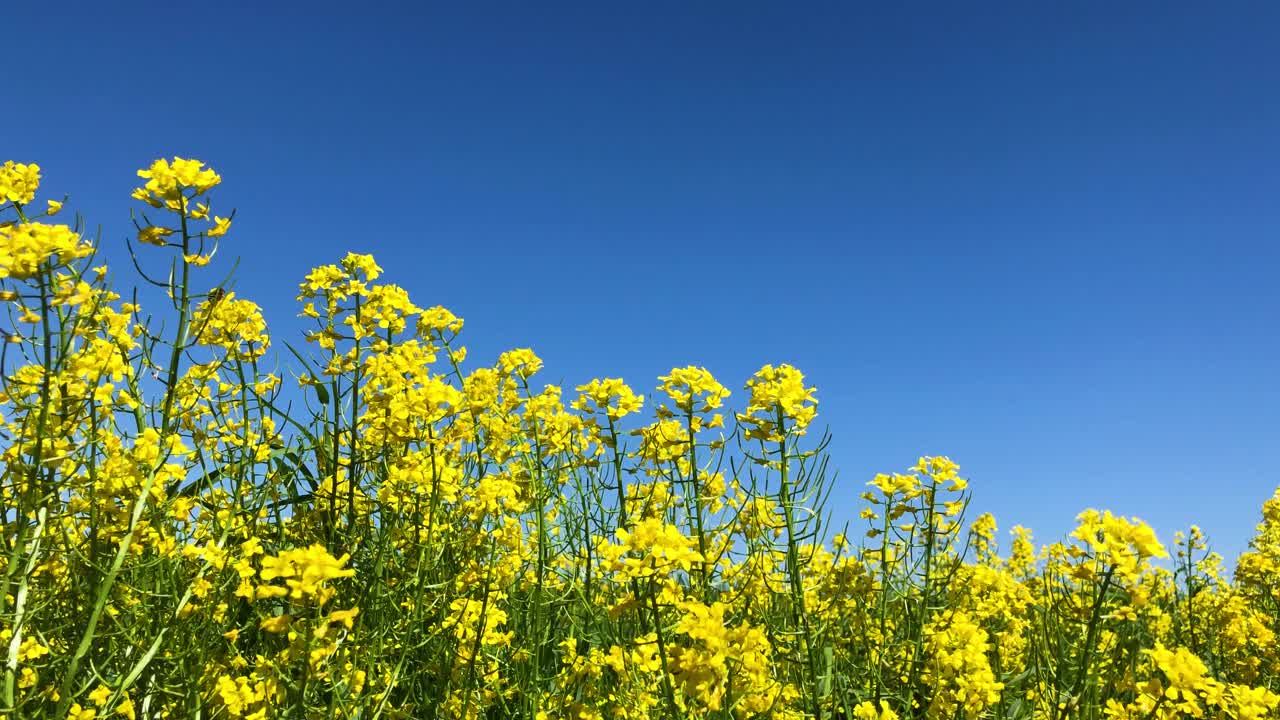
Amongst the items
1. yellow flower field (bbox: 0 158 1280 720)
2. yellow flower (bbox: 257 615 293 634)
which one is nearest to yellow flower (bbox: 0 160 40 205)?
yellow flower field (bbox: 0 158 1280 720)

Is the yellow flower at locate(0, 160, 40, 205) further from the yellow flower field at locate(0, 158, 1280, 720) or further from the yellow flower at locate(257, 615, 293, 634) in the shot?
the yellow flower at locate(257, 615, 293, 634)

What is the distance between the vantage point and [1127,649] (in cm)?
416

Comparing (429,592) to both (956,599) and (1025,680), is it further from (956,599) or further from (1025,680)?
(1025,680)

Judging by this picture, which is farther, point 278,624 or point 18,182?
point 18,182

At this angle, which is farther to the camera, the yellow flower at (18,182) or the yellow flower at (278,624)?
the yellow flower at (18,182)

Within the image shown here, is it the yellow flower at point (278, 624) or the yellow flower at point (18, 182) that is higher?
the yellow flower at point (18, 182)

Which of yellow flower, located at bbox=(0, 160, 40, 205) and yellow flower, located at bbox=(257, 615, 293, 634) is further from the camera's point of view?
yellow flower, located at bbox=(0, 160, 40, 205)

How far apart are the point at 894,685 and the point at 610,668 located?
4.99 ft

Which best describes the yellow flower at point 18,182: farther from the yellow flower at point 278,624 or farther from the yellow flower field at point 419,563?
the yellow flower at point 278,624

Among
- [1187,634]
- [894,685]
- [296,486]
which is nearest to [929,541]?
[894,685]

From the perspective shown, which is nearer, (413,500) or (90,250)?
(90,250)

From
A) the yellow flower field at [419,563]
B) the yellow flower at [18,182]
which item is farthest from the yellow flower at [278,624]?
the yellow flower at [18,182]

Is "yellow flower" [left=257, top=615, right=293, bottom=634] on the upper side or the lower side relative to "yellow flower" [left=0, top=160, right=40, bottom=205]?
lower

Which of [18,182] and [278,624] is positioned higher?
[18,182]
